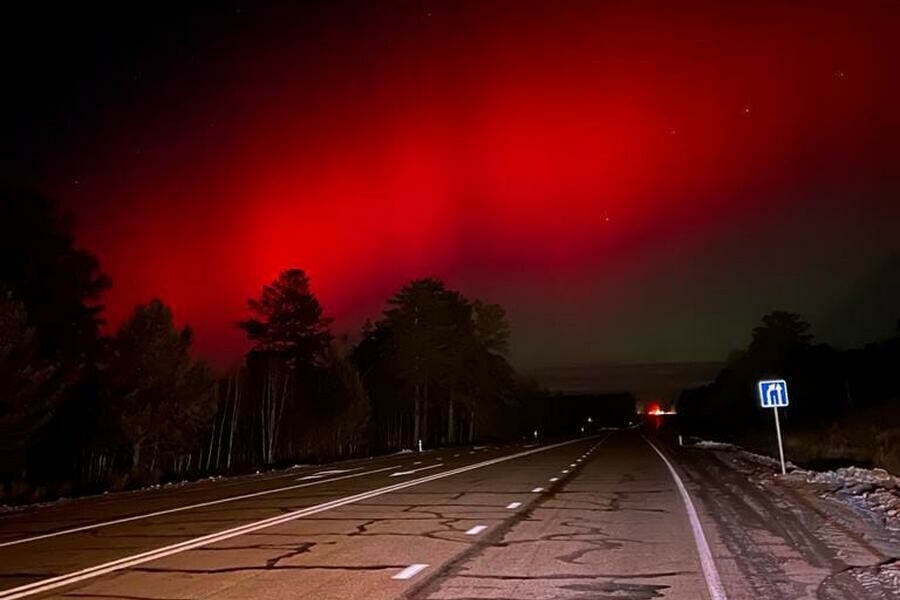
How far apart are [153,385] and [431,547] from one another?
29784mm

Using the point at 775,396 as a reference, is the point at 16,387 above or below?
above

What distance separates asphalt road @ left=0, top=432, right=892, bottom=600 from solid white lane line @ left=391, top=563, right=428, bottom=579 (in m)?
0.03

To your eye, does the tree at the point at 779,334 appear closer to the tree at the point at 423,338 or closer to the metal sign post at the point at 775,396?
the tree at the point at 423,338

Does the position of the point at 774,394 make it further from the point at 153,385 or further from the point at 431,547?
the point at 153,385

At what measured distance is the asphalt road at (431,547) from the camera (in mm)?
8023

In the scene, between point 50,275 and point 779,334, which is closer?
point 50,275

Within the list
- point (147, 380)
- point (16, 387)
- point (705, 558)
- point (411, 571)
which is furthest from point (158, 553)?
point (147, 380)

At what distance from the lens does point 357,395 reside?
5784 cm

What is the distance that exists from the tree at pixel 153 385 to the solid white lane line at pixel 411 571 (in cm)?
2999

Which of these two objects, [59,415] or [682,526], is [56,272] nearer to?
[59,415]

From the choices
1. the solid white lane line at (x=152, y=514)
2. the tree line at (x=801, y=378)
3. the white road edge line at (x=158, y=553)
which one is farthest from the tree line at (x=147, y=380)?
the tree line at (x=801, y=378)

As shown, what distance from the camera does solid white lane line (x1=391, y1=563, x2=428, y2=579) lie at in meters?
8.53

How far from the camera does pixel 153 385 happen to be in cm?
3731

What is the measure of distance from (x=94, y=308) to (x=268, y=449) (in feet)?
79.4
